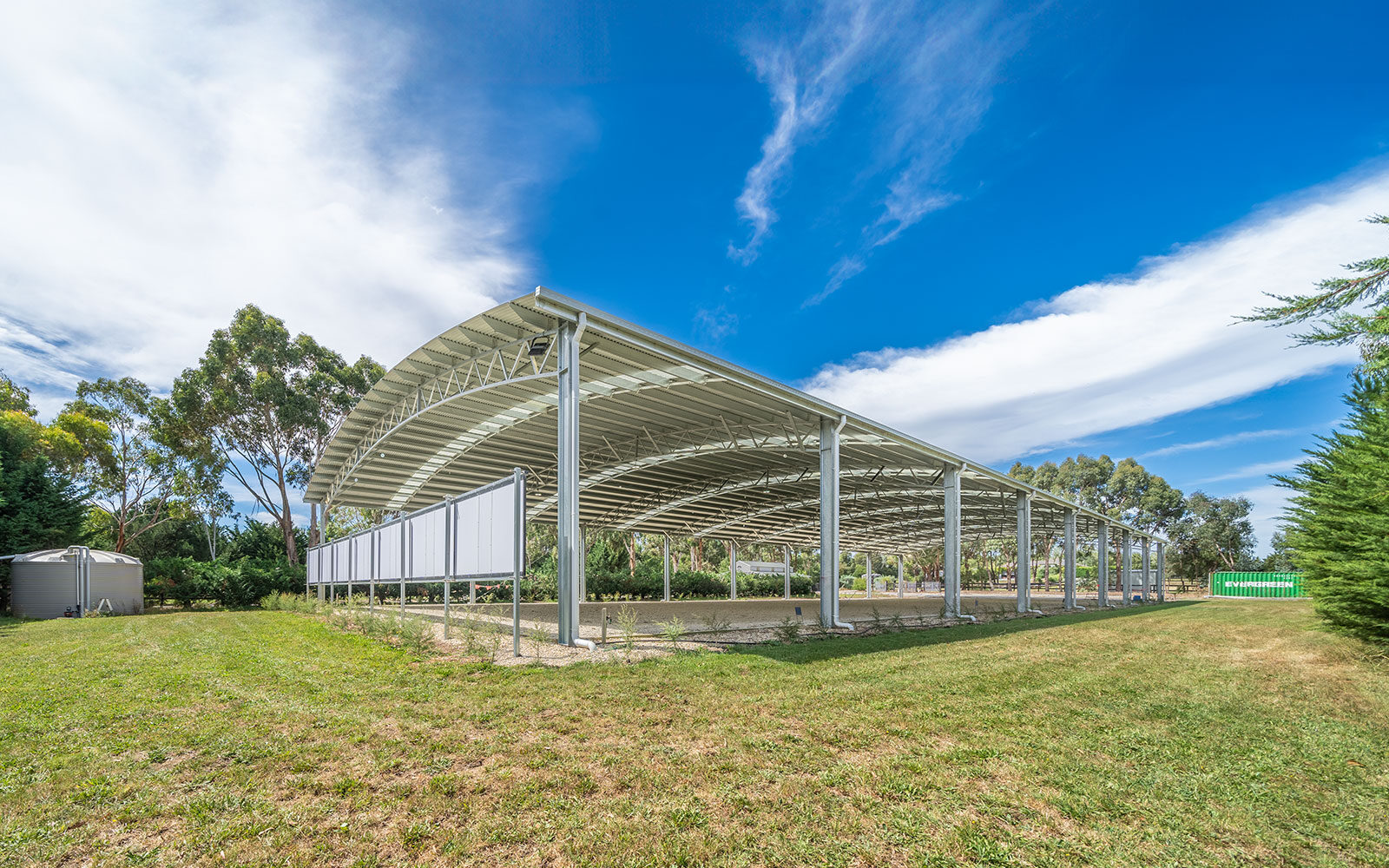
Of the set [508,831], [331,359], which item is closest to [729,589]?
[331,359]

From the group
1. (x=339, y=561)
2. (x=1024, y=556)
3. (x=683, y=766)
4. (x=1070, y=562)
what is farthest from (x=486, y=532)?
(x=1070, y=562)

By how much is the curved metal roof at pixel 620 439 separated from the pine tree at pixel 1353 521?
367 inches

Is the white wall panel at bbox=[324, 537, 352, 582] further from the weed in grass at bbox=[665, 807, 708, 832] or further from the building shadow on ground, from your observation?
the weed in grass at bbox=[665, 807, 708, 832]

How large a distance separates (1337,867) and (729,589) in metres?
46.1

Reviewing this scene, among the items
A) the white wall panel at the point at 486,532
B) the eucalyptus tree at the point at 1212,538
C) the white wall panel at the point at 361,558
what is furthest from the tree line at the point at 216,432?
the eucalyptus tree at the point at 1212,538

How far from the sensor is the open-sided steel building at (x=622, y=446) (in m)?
13.7

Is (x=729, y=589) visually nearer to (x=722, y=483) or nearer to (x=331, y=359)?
(x=722, y=483)

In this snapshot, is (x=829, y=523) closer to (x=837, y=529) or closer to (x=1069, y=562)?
(x=837, y=529)

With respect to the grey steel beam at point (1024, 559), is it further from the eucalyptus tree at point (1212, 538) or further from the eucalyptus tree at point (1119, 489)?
the eucalyptus tree at point (1212, 538)

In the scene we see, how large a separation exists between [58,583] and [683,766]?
28.2 m

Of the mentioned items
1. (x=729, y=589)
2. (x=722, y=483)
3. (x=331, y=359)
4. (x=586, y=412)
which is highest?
(x=331, y=359)

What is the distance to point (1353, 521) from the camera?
37.0 feet

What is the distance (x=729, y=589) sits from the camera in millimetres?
48562

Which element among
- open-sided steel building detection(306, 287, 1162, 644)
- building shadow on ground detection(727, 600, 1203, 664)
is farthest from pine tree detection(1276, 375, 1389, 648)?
open-sided steel building detection(306, 287, 1162, 644)
